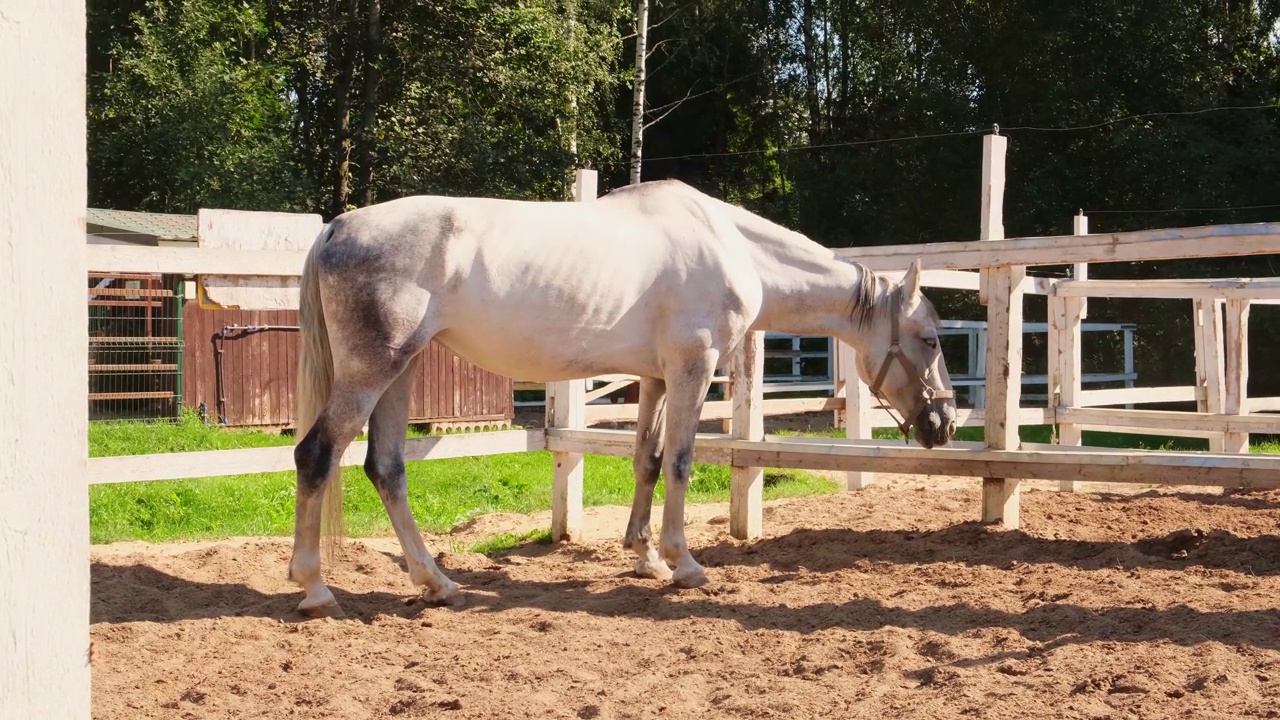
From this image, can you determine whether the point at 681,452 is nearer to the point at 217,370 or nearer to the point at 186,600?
→ the point at 186,600

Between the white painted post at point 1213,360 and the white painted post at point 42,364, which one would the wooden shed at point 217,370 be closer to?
the white painted post at point 1213,360

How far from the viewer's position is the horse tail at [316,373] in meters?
4.65

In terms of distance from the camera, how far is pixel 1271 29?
2006cm

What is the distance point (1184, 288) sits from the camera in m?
7.86

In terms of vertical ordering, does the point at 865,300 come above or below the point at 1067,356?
above

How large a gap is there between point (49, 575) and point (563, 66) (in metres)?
20.6

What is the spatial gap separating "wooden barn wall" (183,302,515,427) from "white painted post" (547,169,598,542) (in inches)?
266

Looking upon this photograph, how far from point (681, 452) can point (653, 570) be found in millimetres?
575

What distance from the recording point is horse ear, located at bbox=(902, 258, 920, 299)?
5492 mm

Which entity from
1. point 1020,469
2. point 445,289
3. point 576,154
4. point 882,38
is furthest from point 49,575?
point 882,38

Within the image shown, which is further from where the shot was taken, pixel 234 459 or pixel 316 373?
pixel 234 459

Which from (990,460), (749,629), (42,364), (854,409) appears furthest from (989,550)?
(42,364)

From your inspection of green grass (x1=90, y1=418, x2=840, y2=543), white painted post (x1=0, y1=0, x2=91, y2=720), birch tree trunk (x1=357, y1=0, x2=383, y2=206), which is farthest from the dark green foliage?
white painted post (x1=0, y1=0, x2=91, y2=720)

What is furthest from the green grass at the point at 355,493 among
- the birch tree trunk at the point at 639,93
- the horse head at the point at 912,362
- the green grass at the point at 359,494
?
the birch tree trunk at the point at 639,93
